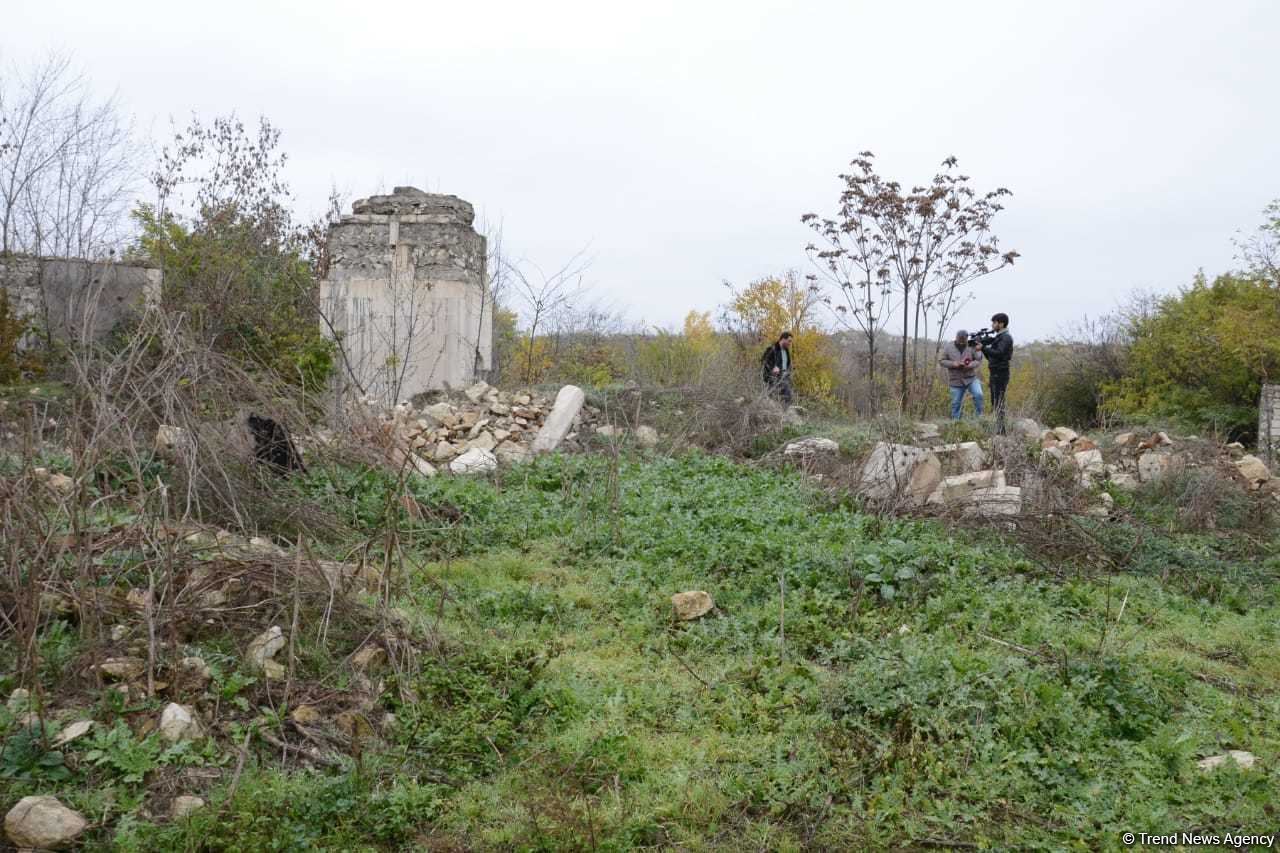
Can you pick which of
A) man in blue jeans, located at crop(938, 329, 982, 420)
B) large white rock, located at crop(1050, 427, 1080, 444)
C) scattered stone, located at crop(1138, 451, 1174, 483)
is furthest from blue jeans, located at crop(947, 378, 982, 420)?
scattered stone, located at crop(1138, 451, 1174, 483)

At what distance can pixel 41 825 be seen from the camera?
2.81 m

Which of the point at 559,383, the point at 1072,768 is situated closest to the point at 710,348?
the point at 559,383

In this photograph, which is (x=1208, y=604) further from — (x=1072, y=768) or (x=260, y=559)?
(x=260, y=559)

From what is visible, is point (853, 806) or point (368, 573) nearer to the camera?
point (853, 806)

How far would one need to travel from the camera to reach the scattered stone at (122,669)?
3551 mm

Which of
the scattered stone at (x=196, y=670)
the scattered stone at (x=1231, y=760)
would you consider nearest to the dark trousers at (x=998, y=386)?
the scattered stone at (x=1231, y=760)

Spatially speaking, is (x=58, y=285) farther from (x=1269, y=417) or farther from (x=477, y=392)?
(x=1269, y=417)

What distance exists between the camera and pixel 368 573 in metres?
5.05

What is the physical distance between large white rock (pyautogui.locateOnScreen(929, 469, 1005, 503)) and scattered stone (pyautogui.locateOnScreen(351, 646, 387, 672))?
15.6 ft

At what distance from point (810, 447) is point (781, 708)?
583 centimetres

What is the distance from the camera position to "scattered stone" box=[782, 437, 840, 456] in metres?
9.50

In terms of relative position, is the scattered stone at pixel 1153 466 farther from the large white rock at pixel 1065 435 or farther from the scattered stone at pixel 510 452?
the scattered stone at pixel 510 452

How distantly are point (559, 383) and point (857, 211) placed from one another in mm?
5960

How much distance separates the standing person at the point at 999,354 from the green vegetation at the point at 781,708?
615cm
